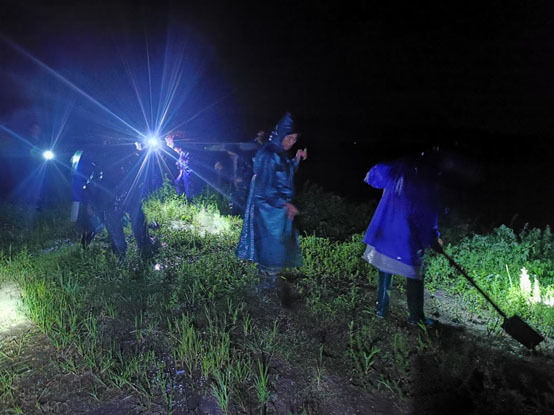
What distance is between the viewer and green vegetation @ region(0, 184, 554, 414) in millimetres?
2660

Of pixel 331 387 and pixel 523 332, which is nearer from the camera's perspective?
pixel 331 387

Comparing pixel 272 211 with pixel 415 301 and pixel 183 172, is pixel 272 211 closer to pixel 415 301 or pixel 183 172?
pixel 415 301

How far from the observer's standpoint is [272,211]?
4.32m

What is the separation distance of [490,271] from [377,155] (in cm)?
2426

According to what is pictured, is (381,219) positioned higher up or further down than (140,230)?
higher up

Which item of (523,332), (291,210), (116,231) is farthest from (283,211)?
(523,332)

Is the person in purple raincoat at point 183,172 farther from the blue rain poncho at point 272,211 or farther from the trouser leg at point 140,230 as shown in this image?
the blue rain poncho at point 272,211

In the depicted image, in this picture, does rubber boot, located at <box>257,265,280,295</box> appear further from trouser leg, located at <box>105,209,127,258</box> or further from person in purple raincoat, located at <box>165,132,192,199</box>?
person in purple raincoat, located at <box>165,132,192,199</box>

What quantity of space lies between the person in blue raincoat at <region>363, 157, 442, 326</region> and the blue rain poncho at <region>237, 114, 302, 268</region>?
1.15 metres

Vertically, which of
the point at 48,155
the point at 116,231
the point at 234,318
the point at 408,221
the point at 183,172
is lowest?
the point at 234,318

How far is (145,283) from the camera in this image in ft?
14.0

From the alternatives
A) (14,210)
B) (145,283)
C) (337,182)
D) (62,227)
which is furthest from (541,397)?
(337,182)

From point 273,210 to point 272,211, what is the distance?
0.02 metres

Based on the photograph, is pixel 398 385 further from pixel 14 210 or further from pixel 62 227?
pixel 14 210
